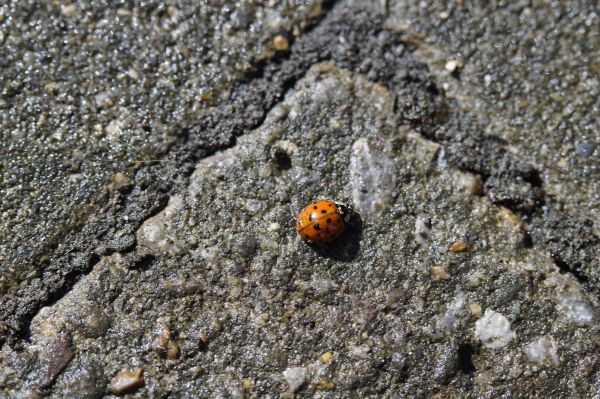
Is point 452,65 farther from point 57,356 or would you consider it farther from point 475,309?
point 57,356

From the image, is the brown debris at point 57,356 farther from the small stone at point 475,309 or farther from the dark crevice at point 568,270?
the dark crevice at point 568,270

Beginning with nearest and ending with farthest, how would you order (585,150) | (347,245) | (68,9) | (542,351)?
(542,351)
(347,245)
(585,150)
(68,9)

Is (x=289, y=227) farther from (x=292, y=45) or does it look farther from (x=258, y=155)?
(x=292, y=45)

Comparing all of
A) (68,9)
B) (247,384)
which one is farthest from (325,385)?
(68,9)

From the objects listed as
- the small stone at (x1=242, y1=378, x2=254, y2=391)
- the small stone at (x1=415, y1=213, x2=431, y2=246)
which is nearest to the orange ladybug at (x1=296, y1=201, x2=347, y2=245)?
the small stone at (x1=415, y1=213, x2=431, y2=246)

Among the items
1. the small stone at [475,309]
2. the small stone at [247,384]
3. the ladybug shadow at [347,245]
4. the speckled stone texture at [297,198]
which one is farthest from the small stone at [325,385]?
the small stone at [475,309]

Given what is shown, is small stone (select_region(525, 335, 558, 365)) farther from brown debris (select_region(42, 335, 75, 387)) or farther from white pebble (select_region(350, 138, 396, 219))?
brown debris (select_region(42, 335, 75, 387))
